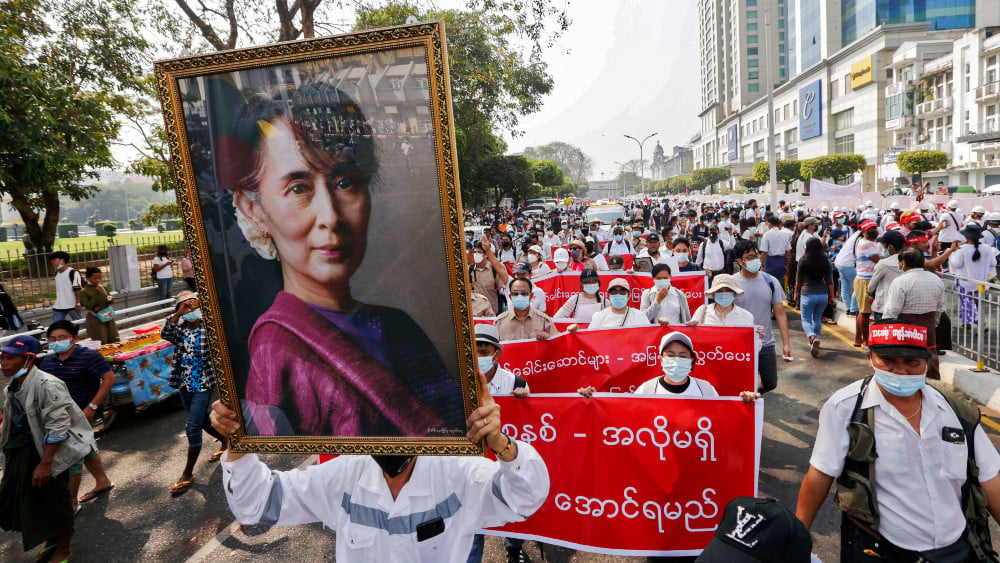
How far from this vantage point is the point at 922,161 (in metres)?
45.6

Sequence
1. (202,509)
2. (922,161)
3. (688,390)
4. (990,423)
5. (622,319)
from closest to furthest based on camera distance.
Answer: (688,390)
(202,509)
(990,423)
(622,319)
(922,161)

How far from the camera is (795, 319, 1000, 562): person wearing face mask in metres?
2.63

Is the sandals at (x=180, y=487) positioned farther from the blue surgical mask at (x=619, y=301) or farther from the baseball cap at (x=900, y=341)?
the baseball cap at (x=900, y=341)

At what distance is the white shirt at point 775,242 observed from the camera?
36.5 ft

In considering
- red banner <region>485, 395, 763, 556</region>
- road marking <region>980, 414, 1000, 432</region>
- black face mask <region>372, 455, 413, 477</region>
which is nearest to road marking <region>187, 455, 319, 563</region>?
red banner <region>485, 395, 763, 556</region>

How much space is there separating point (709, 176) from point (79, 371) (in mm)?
99075

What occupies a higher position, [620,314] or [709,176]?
[709,176]

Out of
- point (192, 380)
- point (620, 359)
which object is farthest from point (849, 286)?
point (192, 380)

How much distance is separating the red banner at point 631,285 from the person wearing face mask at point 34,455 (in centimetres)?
631

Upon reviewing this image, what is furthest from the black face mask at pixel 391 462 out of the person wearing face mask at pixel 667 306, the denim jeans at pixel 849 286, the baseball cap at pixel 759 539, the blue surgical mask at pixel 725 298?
the denim jeans at pixel 849 286

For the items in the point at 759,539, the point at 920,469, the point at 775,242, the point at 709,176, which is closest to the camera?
the point at 759,539

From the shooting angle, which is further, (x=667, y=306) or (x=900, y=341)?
(x=667, y=306)

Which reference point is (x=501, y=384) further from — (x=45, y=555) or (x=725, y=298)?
(x=45, y=555)

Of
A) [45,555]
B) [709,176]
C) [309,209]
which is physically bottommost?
[45,555]
